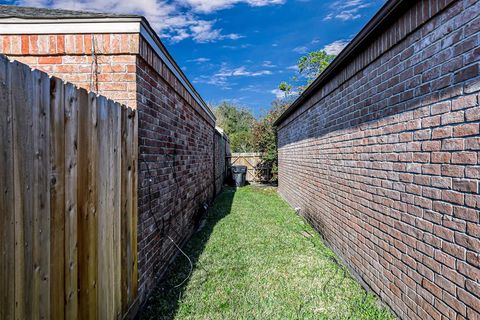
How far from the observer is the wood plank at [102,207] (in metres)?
1.95

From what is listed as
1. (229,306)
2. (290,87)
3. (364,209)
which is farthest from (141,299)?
(290,87)

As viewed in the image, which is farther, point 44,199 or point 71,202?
point 71,202

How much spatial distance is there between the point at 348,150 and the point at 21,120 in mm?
3564

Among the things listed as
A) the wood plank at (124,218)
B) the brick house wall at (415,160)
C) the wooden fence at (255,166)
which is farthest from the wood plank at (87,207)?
the wooden fence at (255,166)

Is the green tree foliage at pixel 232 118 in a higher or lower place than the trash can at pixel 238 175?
higher

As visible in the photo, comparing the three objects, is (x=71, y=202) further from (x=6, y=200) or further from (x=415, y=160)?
(x=415, y=160)

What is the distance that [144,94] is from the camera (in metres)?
2.71

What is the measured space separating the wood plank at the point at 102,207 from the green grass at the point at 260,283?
72 cm

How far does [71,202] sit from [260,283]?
234cm

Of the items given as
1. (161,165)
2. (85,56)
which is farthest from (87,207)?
(161,165)

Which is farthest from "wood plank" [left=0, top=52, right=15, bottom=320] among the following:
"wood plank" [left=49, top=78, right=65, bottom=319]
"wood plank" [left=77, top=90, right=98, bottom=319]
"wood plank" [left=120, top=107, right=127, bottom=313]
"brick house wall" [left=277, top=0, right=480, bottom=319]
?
"brick house wall" [left=277, top=0, right=480, bottom=319]

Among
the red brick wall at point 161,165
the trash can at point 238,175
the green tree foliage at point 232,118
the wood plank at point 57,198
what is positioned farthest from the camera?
the green tree foliage at point 232,118

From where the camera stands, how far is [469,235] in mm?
1753

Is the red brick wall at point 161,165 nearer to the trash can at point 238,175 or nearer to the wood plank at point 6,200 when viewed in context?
the wood plank at point 6,200
